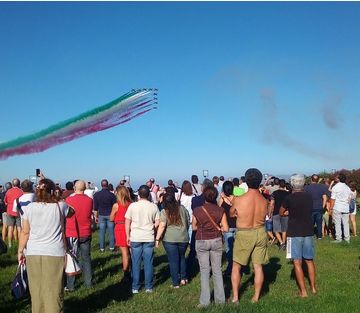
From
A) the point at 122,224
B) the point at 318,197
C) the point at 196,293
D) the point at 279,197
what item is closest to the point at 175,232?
the point at 196,293

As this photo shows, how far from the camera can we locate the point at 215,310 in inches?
290

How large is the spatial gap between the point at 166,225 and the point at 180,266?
40.7 inches

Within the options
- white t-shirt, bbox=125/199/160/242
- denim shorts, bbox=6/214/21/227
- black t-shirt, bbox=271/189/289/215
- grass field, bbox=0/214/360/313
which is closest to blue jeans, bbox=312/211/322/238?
black t-shirt, bbox=271/189/289/215

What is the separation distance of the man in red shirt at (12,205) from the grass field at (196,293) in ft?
6.49

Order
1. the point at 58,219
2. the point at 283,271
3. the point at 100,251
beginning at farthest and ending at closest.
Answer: the point at 100,251, the point at 283,271, the point at 58,219

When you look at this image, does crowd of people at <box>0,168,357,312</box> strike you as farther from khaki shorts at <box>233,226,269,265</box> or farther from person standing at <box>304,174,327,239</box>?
person standing at <box>304,174,327,239</box>

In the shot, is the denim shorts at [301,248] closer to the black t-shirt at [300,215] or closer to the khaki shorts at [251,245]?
the black t-shirt at [300,215]

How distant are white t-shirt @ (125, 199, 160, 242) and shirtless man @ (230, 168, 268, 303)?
71.3 inches

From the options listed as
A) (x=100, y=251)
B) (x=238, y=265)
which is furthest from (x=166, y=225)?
(x=100, y=251)

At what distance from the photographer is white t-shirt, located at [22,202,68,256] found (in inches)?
245

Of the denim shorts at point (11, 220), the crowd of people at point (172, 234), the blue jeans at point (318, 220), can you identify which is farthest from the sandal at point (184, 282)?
the blue jeans at point (318, 220)

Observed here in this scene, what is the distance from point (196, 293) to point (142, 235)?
148 cm

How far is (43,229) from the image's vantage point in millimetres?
6227

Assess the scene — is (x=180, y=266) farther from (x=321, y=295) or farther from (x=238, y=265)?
(x=321, y=295)
